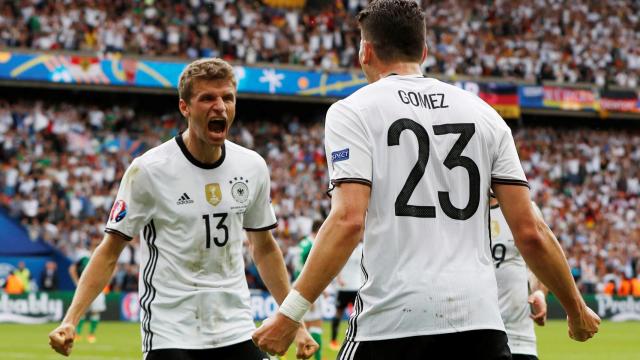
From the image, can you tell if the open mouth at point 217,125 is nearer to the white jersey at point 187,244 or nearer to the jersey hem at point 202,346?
the white jersey at point 187,244

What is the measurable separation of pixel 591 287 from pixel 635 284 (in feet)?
6.82

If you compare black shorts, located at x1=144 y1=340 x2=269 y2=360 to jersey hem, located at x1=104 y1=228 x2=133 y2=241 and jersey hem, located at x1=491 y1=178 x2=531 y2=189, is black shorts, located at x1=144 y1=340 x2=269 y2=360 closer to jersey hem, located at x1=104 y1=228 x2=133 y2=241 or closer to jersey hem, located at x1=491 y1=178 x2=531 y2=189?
jersey hem, located at x1=104 y1=228 x2=133 y2=241

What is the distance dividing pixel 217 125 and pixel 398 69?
1.96 meters

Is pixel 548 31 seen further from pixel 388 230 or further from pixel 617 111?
pixel 388 230

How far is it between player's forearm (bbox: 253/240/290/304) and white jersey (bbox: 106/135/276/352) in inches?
10.4

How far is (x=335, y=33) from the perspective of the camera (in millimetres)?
40812

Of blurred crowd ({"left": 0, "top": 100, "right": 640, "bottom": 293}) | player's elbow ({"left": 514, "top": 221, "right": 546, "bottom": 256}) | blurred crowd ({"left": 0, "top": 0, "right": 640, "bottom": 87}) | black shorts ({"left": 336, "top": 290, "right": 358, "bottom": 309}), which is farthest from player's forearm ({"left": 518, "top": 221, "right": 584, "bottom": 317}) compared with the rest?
blurred crowd ({"left": 0, "top": 0, "right": 640, "bottom": 87})

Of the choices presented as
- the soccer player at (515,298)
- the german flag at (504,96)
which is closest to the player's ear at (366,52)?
the soccer player at (515,298)

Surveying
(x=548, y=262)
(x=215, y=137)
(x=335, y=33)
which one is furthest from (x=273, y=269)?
(x=335, y=33)

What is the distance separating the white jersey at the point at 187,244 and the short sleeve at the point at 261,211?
104mm

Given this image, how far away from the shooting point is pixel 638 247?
1484 inches

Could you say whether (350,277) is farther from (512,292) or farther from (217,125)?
(217,125)

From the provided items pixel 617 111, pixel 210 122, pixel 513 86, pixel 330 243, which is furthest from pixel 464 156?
pixel 617 111

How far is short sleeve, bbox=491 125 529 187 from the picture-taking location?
464 centimetres
